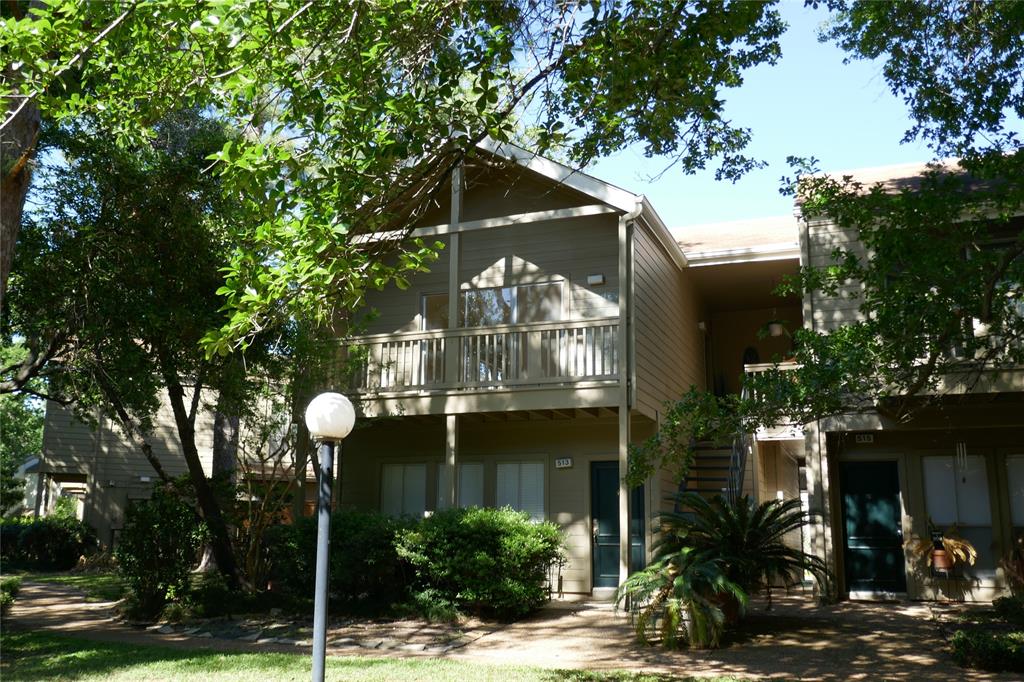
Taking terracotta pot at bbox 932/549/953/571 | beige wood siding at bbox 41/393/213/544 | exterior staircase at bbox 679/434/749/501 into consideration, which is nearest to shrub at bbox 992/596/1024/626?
terracotta pot at bbox 932/549/953/571

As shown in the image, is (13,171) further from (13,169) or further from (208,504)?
(208,504)

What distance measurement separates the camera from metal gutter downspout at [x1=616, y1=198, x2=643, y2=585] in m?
12.9

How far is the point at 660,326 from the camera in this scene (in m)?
15.9

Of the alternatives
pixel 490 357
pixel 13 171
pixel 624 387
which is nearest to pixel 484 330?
pixel 490 357

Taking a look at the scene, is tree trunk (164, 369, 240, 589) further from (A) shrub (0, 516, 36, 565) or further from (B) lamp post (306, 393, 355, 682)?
(A) shrub (0, 516, 36, 565)

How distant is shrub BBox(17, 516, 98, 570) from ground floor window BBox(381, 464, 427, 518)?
31.1 feet

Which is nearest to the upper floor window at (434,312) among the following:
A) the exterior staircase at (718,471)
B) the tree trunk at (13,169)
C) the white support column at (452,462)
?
the white support column at (452,462)

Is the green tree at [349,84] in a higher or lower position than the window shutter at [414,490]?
higher

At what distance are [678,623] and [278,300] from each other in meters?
5.52

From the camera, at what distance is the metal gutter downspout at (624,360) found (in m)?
12.9

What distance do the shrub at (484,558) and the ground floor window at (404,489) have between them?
3.40 meters

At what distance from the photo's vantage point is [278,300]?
741 centimetres

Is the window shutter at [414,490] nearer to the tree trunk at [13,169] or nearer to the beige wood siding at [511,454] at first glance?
the beige wood siding at [511,454]

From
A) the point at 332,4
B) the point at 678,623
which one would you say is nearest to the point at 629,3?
the point at 332,4
